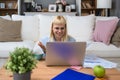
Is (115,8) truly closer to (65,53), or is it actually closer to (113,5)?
(113,5)

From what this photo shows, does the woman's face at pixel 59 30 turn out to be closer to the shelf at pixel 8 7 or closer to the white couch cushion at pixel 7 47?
the white couch cushion at pixel 7 47

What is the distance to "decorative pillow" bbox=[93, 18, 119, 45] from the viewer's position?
3.55 meters

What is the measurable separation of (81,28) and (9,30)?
4.21 ft

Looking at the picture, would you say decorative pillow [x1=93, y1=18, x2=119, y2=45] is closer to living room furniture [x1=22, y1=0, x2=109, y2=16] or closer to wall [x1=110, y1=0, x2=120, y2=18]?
wall [x1=110, y1=0, x2=120, y2=18]

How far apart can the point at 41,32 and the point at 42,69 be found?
223 centimetres

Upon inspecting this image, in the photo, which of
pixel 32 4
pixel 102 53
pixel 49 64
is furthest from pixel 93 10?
pixel 49 64

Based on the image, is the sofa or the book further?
the sofa

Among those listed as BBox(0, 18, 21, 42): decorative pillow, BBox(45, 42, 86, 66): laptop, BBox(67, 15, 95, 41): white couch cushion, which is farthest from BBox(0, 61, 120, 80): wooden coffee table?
BBox(67, 15, 95, 41): white couch cushion

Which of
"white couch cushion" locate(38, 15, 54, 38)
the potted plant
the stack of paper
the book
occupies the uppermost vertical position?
"white couch cushion" locate(38, 15, 54, 38)

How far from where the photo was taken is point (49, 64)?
1702 millimetres

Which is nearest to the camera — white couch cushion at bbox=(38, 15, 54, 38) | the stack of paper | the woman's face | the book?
the book

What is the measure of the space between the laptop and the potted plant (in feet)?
0.97

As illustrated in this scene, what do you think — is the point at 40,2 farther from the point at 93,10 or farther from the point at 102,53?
the point at 102,53

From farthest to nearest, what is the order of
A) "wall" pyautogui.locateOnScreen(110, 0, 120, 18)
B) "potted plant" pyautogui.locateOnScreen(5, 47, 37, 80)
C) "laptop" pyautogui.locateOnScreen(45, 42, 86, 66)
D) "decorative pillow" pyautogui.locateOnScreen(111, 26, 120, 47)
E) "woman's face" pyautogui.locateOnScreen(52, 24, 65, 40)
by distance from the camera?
"wall" pyautogui.locateOnScreen(110, 0, 120, 18) → "decorative pillow" pyautogui.locateOnScreen(111, 26, 120, 47) → "woman's face" pyautogui.locateOnScreen(52, 24, 65, 40) → "laptop" pyautogui.locateOnScreen(45, 42, 86, 66) → "potted plant" pyautogui.locateOnScreen(5, 47, 37, 80)
